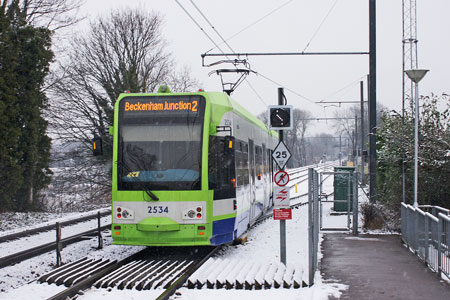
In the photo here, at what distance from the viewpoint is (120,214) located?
444 inches

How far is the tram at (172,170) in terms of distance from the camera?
11086 millimetres

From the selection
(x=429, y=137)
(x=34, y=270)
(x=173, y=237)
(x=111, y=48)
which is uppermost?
(x=111, y=48)

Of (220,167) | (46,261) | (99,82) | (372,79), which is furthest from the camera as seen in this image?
(99,82)

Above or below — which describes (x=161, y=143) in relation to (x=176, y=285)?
above

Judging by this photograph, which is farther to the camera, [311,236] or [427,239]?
[427,239]

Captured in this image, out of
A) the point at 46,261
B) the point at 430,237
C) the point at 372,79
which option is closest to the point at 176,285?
the point at 430,237

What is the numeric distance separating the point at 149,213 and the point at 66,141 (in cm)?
2406

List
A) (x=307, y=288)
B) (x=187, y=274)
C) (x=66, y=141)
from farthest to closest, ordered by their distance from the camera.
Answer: (x=66, y=141), (x=187, y=274), (x=307, y=288)

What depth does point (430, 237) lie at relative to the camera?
32.3 ft

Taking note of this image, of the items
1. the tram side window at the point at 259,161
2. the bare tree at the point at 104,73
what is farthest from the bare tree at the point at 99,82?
the tram side window at the point at 259,161

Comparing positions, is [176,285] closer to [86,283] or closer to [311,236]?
[86,283]

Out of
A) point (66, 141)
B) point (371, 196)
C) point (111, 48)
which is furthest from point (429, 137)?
point (111, 48)

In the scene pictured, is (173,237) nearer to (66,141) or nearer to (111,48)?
(66,141)

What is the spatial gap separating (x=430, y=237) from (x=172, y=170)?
499 cm
